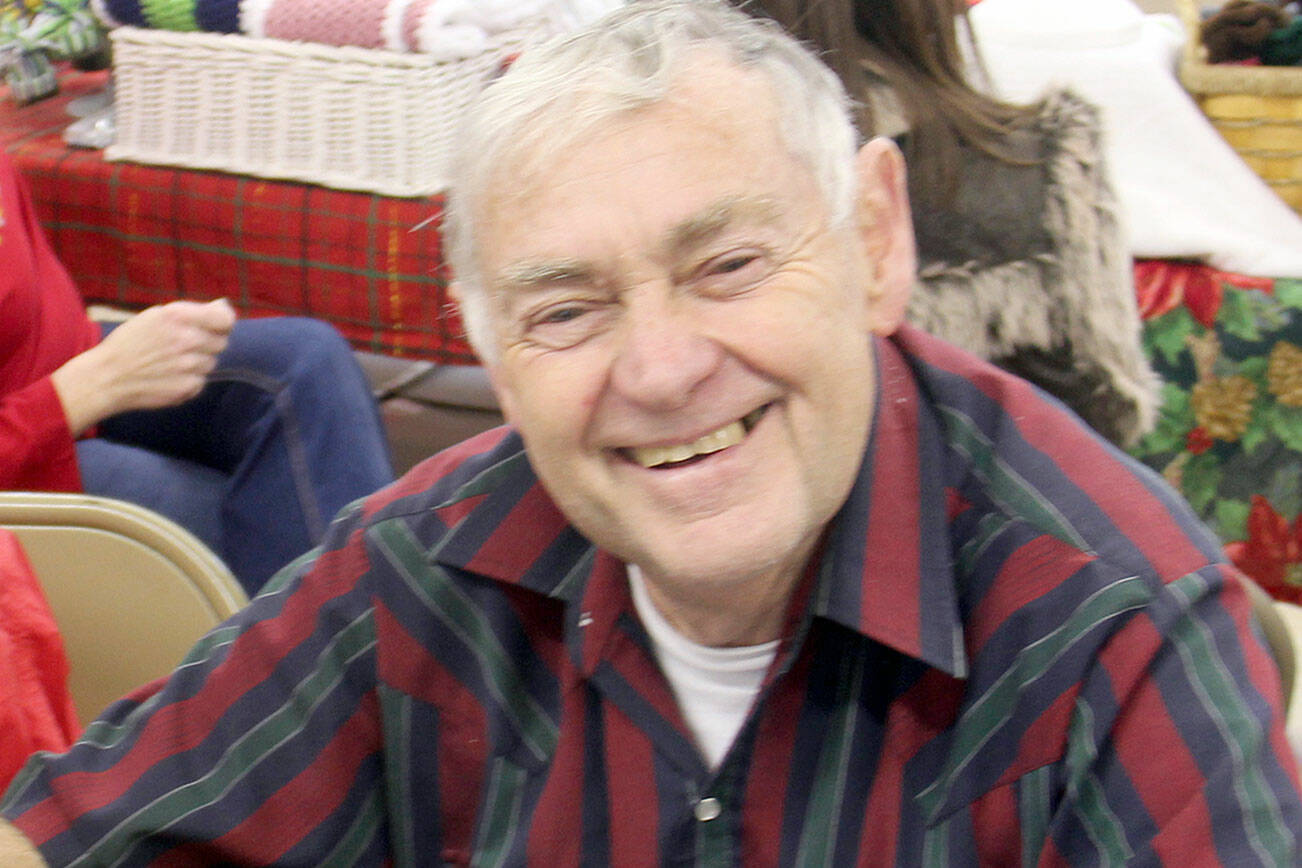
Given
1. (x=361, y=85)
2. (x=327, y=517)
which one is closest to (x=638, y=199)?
(x=327, y=517)

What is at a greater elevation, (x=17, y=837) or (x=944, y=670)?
(x=944, y=670)

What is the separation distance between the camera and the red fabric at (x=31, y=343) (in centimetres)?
159

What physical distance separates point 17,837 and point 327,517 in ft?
2.08

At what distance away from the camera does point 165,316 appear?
169 centimetres

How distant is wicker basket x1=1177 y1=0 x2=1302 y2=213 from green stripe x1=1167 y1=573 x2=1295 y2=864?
5.09 feet

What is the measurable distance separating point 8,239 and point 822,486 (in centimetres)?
132

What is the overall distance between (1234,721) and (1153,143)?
156 centimetres

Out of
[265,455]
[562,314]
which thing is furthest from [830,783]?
[265,455]

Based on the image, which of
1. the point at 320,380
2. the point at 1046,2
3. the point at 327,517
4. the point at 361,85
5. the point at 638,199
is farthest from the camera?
the point at 1046,2

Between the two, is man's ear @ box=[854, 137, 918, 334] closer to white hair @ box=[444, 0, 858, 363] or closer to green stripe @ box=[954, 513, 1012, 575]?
white hair @ box=[444, 0, 858, 363]

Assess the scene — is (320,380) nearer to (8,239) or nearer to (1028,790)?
(8,239)

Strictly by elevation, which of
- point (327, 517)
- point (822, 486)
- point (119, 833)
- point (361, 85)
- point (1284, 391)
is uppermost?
point (822, 486)

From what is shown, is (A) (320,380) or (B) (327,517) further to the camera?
(A) (320,380)

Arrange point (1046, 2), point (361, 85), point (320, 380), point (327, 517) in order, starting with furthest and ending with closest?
point (1046, 2)
point (361, 85)
point (320, 380)
point (327, 517)
